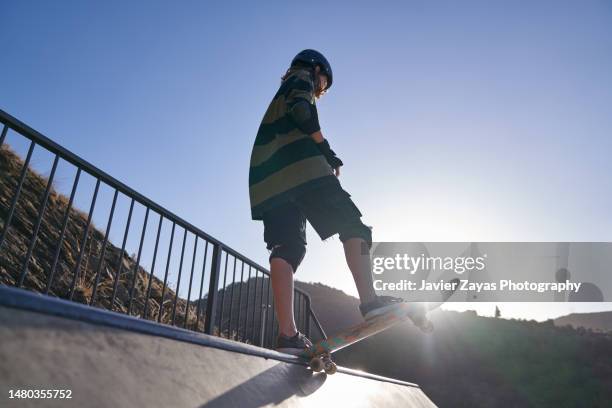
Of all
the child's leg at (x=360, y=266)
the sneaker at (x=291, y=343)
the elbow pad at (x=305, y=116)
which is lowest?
the sneaker at (x=291, y=343)

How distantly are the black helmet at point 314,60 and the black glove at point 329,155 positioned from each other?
0.58m

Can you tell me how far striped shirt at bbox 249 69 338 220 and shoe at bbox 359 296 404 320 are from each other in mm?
702

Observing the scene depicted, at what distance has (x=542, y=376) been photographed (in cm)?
3120

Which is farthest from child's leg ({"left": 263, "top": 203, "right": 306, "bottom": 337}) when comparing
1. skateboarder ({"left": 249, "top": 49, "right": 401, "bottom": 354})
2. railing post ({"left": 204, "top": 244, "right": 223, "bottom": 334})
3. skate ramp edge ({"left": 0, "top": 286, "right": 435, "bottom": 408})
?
railing post ({"left": 204, "top": 244, "right": 223, "bottom": 334})

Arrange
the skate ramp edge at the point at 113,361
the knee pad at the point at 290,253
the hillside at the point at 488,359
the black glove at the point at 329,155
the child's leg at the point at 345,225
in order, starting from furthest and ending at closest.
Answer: the hillside at the point at 488,359
the black glove at the point at 329,155
the knee pad at the point at 290,253
the child's leg at the point at 345,225
the skate ramp edge at the point at 113,361

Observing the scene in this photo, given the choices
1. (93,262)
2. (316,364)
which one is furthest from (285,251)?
(93,262)

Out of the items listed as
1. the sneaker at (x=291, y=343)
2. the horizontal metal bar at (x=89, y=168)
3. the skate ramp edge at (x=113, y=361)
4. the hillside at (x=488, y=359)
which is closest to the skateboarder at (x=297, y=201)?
the sneaker at (x=291, y=343)

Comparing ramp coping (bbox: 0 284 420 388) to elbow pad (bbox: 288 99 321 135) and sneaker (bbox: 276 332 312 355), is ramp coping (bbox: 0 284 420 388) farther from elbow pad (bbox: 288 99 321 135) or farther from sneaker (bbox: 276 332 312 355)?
elbow pad (bbox: 288 99 321 135)

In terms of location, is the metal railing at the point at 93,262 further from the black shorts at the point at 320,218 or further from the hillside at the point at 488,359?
A: the hillside at the point at 488,359

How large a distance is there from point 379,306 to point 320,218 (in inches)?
22.7

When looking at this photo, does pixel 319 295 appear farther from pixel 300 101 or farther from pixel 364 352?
pixel 300 101

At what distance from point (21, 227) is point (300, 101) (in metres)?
6.12

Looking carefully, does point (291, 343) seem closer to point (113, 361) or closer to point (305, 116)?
point (305, 116)

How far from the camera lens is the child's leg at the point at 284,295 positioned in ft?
7.27
